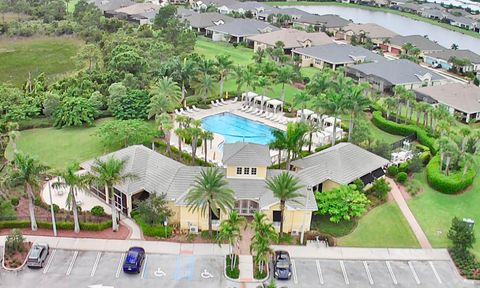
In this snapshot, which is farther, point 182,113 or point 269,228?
point 182,113

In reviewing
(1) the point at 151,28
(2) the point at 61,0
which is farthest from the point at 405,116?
(2) the point at 61,0

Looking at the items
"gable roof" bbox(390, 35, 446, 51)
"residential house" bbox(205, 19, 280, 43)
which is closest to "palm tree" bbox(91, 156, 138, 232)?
"residential house" bbox(205, 19, 280, 43)

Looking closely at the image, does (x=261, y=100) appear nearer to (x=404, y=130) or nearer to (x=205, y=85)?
(x=205, y=85)

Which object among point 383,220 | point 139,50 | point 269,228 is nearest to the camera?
point 269,228

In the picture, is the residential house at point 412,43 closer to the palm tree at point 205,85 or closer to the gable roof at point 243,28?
the gable roof at point 243,28

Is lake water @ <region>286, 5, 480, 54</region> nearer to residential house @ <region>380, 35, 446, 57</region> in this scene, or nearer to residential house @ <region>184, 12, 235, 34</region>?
residential house @ <region>380, 35, 446, 57</region>

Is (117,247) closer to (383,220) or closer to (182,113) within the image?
(383,220)

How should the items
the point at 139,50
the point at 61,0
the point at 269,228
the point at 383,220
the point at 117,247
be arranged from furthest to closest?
the point at 61,0 < the point at 139,50 < the point at 383,220 < the point at 117,247 < the point at 269,228
